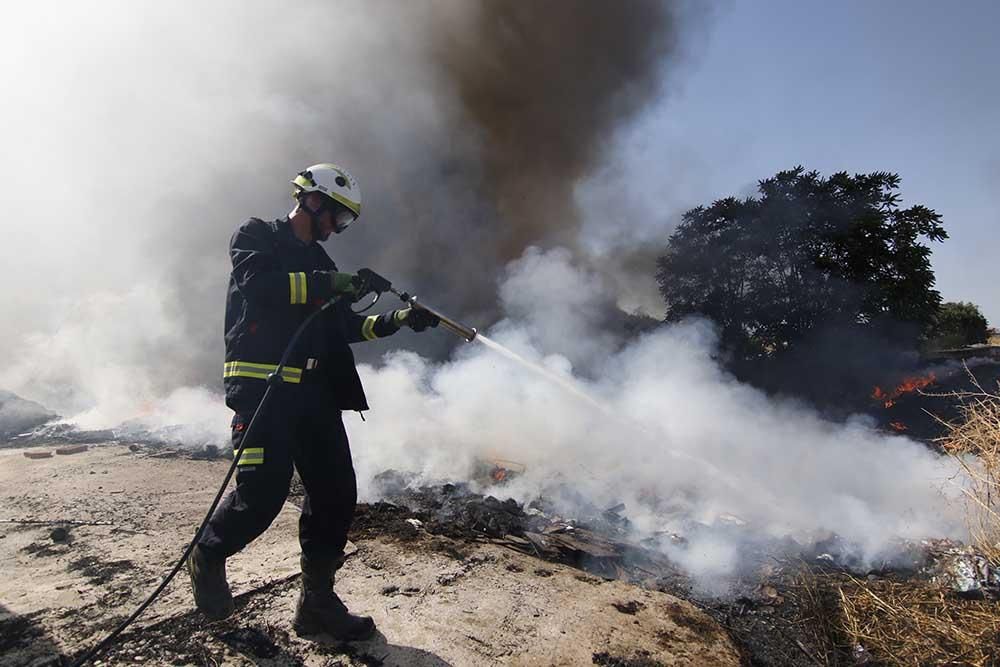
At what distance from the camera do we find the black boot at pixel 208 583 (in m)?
2.34

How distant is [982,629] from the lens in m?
2.43

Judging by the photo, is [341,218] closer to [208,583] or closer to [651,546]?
[208,583]

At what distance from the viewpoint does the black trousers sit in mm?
2316

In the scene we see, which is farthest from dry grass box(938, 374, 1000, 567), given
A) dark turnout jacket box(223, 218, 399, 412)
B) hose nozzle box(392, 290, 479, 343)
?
dark turnout jacket box(223, 218, 399, 412)

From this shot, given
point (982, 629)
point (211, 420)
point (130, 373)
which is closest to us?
point (982, 629)

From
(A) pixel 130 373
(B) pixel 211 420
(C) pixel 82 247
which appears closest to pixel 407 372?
(B) pixel 211 420

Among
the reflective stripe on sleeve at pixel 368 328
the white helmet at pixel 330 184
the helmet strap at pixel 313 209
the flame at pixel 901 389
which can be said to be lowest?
the reflective stripe on sleeve at pixel 368 328

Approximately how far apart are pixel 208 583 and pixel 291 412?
780 millimetres

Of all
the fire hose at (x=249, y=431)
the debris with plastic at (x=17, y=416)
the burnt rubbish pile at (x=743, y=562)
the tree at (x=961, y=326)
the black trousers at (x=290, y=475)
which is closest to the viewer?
the fire hose at (x=249, y=431)

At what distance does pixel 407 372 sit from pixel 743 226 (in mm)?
9977

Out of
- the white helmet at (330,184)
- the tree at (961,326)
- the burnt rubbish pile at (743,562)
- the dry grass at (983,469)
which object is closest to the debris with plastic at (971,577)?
the burnt rubbish pile at (743,562)

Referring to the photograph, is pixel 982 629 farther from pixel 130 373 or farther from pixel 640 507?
pixel 130 373

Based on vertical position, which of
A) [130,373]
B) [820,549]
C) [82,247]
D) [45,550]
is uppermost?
[82,247]

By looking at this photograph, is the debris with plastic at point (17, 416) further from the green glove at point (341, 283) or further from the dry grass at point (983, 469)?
the dry grass at point (983, 469)
